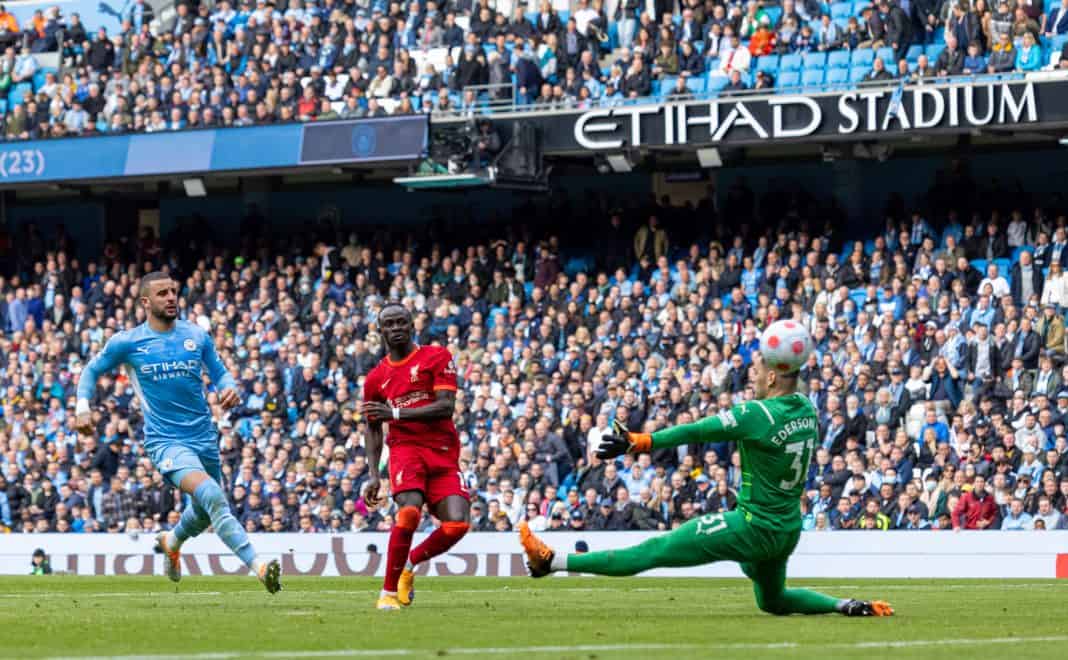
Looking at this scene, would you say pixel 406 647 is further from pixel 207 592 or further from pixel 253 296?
pixel 253 296

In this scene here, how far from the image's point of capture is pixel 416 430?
13.9m

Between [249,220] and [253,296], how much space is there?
3112 millimetres

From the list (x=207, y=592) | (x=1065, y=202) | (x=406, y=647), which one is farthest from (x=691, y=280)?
(x=406, y=647)

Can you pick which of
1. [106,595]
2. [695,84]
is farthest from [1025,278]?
[106,595]

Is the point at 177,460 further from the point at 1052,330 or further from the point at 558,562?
the point at 1052,330

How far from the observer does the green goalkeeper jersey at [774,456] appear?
37.4ft

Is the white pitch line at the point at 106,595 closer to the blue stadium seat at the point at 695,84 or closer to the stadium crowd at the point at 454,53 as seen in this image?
the stadium crowd at the point at 454,53

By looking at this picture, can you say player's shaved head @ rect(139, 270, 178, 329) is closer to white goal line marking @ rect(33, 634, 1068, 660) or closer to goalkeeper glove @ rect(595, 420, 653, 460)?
goalkeeper glove @ rect(595, 420, 653, 460)

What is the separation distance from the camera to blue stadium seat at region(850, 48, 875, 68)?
30.8 metres

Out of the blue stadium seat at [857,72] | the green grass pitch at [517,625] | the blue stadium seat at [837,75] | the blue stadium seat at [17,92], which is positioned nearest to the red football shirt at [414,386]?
the green grass pitch at [517,625]

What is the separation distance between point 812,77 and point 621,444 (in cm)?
2161

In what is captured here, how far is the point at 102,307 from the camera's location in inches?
1475

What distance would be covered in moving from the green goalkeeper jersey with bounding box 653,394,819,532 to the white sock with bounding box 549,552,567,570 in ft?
3.44

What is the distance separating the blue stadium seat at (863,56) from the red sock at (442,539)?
60.8 ft
